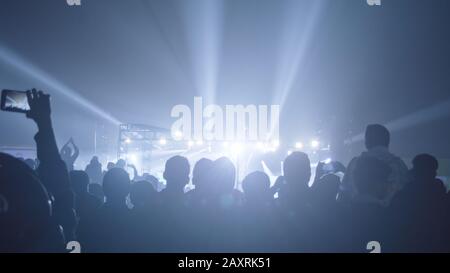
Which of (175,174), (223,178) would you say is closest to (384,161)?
(223,178)

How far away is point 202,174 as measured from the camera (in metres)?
3.09

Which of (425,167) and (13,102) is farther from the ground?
(13,102)

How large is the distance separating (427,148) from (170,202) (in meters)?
9.94

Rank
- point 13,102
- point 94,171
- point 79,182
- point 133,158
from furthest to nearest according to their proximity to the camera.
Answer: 1. point 133,158
2. point 94,171
3. point 79,182
4. point 13,102

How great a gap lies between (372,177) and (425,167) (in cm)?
44

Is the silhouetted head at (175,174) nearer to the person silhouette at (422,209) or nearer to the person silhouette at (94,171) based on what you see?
the person silhouette at (422,209)

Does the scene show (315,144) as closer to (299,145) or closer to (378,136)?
(299,145)

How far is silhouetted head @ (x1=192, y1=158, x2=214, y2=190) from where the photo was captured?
10.1 ft

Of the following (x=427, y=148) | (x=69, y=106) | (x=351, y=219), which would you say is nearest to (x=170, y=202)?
(x=351, y=219)

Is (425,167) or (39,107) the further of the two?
(425,167)

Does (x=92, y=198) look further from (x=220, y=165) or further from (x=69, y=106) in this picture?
(x=69, y=106)

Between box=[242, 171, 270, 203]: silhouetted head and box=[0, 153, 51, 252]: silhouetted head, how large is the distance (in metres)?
1.96

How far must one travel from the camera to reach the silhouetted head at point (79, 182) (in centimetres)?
347
